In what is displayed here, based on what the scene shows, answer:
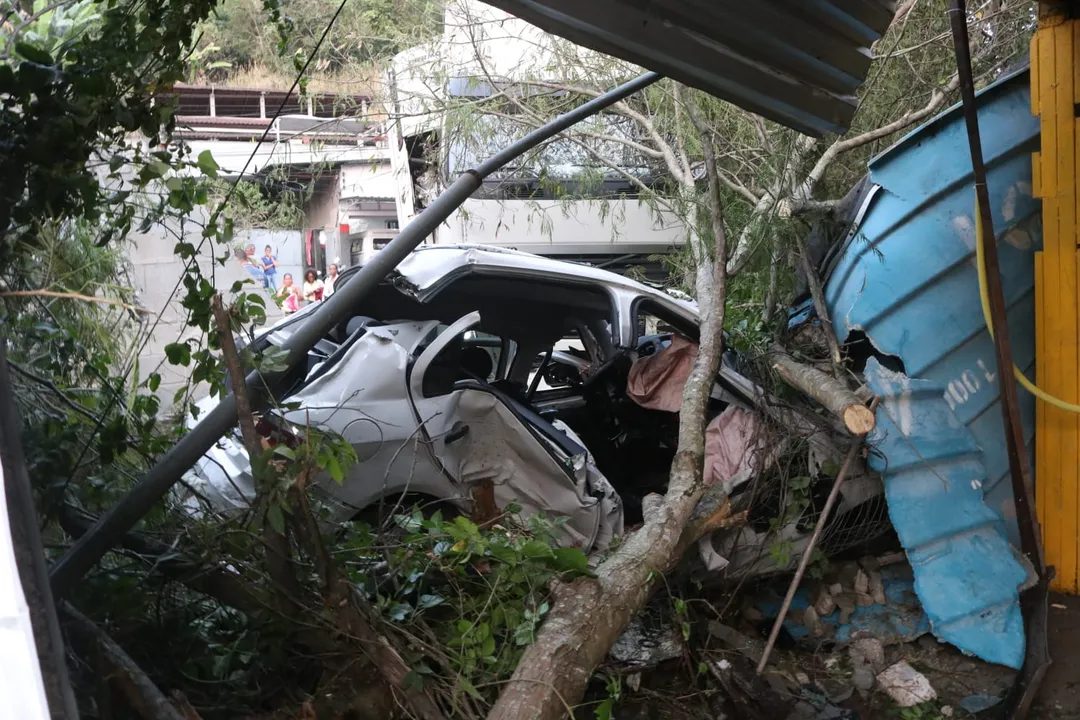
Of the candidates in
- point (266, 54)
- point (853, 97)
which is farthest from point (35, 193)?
point (266, 54)

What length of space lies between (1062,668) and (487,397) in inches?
117

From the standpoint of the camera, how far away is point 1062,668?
369cm

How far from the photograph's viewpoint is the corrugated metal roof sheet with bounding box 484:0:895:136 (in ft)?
9.53

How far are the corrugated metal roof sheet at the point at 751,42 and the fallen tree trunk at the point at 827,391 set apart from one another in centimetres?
123

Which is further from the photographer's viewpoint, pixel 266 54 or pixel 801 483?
pixel 266 54

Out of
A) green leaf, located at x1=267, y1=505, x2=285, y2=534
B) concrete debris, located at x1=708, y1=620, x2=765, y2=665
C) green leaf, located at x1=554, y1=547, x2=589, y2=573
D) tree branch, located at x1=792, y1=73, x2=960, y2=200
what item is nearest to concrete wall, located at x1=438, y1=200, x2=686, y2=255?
tree branch, located at x1=792, y1=73, x2=960, y2=200

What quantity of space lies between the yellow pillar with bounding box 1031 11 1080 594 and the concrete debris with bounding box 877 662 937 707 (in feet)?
3.23

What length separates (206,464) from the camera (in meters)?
3.77

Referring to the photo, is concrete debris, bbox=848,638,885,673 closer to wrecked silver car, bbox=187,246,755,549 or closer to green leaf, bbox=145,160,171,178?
wrecked silver car, bbox=187,246,755,549

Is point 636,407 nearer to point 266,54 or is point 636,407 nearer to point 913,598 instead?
point 913,598

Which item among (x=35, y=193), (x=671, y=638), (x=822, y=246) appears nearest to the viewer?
(x=35, y=193)

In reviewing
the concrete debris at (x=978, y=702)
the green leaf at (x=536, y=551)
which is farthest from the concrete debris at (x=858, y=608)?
the green leaf at (x=536, y=551)

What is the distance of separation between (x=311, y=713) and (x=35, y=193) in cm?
155

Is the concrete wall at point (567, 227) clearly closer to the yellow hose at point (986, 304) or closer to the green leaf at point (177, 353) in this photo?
the yellow hose at point (986, 304)
